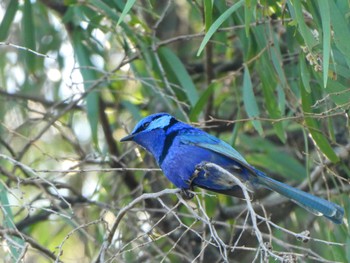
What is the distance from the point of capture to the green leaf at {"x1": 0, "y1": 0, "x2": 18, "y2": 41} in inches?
200

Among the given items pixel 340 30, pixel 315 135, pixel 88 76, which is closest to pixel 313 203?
pixel 315 135

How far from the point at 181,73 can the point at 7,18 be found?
104cm

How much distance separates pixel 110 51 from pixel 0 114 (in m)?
1.18

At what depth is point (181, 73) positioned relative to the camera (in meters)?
4.97

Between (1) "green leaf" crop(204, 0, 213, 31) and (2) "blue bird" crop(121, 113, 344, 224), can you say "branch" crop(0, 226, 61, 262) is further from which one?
(1) "green leaf" crop(204, 0, 213, 31)

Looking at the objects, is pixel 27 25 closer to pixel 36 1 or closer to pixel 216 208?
pixel 36 1

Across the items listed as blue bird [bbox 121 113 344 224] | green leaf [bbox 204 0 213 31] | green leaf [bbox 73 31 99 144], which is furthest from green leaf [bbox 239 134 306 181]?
green leaf [bbox 204 0 213 31]

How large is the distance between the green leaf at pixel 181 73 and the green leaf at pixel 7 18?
2.82ft

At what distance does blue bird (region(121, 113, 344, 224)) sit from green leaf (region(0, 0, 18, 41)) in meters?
1.22

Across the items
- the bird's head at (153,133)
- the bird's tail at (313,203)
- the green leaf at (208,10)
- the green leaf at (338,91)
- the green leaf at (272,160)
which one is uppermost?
the green leaf at (208,10)

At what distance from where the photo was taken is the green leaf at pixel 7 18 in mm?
5070

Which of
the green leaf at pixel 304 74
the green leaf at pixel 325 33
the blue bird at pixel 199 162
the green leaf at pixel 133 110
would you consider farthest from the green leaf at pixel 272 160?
the green leaf at pixel 325 33

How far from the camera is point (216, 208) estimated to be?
5.41 m

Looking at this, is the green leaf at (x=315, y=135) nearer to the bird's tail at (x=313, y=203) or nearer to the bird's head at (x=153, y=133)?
the bird's tail at (x=313, y=203)
